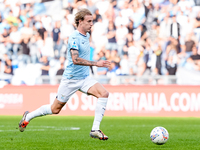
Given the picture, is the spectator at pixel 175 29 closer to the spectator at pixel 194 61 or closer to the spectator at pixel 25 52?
the spectator at pixel 194 61

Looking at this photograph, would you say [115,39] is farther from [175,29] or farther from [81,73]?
[81,73]

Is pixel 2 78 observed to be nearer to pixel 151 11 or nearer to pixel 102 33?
pixel 102 33

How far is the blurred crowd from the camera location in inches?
635

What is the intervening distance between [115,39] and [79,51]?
9.92 metres

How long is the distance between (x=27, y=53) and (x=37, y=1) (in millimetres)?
2958

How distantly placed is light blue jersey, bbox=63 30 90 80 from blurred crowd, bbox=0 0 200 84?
8.88 metres

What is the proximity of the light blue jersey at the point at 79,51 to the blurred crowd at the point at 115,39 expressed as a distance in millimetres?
8877

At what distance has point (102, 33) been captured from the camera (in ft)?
55.7

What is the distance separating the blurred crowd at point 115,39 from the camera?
635 inches

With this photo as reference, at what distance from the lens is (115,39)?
1678cm

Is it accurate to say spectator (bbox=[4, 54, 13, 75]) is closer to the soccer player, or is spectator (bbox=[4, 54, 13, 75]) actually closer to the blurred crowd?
the blurred crowd

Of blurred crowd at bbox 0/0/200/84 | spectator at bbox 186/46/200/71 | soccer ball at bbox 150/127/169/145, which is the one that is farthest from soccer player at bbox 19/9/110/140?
spectator at bbox 186/46/200/71

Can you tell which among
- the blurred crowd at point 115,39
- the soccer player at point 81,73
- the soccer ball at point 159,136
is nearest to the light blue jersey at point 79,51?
the soccer player at point 81,73

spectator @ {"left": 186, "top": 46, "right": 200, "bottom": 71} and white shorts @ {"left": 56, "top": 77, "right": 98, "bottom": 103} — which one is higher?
white shorts @ {"left": 56, "top": 77, "right": 98, "bottom": 103}
